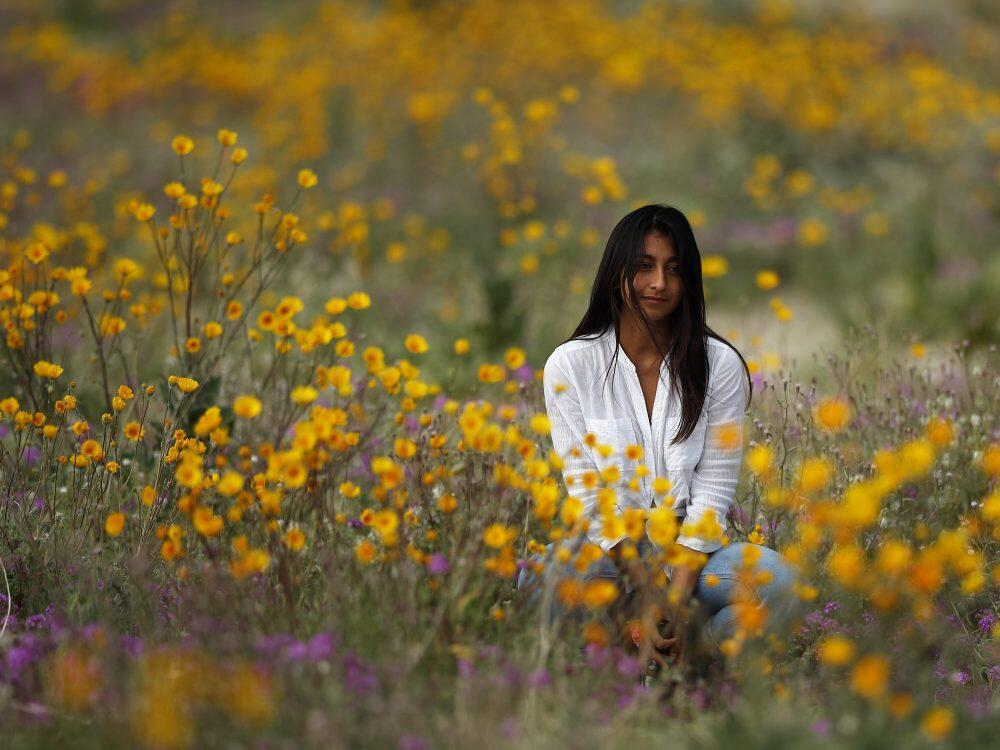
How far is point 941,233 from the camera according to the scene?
23.1ft

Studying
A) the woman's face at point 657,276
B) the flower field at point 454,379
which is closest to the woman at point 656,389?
the woman's face at point 657,276

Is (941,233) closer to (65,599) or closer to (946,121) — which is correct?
(946,121)

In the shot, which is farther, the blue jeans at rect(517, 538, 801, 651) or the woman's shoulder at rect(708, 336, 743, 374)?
the woman's shoulder at rect(708, 336, 743, 374)

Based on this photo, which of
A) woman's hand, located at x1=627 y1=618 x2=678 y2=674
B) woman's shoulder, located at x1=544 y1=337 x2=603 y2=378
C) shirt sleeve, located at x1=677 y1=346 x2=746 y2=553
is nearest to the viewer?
woman's hand, located at x1=627 y1=618 x2=678 y2=674

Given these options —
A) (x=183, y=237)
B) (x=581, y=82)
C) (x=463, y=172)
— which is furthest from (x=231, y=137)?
(x=581, y=82)

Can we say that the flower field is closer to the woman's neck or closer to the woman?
the woman

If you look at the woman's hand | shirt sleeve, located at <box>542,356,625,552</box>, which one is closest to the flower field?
the woman's hand

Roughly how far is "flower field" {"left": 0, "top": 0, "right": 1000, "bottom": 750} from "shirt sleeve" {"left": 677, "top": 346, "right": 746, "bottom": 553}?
0.56ft

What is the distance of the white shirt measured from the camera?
2707mm

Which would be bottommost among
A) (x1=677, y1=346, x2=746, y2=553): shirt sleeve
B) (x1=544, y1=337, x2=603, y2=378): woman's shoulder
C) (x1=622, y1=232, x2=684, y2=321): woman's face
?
(x1=677, y1=346, x2=746, y2=553): shirt sleeve

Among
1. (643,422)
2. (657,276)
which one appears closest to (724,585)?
(643,422)

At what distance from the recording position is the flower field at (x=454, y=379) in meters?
1.97

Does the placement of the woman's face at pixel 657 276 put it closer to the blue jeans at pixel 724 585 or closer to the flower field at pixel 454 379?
the flower field at pixel 454 379

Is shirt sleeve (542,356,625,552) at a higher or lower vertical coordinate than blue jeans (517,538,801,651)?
higher
